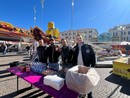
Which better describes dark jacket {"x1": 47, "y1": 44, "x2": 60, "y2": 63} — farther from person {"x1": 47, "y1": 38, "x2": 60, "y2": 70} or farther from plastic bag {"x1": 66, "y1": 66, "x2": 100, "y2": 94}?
plastic bag {"x1": 66, "y1": 66, "x2": 100, "y2": 94}

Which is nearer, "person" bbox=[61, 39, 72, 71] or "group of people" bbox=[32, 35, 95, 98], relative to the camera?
"group of people" bbox=[32, 35, 95, 98]

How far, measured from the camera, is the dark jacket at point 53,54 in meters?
4.70

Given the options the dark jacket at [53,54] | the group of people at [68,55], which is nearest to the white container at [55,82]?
the group of people at [68,55]

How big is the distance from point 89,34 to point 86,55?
7920 centimetres

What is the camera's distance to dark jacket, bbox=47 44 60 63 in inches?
185

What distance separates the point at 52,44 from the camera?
4.71 meters

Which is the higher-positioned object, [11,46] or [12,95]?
[11,46]

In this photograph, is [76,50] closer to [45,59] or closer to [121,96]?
[45,59]

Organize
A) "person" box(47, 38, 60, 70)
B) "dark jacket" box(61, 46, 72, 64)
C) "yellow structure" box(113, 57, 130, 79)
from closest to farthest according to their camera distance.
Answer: "dark jacket" box(61, 46, 72, 64), "person" box(47, 38, 60, 70), "yellow structure" box(113, 57, 130, 79)

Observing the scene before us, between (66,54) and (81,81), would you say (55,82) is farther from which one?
(66,54)

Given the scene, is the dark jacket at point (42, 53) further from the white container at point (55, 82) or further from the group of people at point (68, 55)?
the white container at point (55, 82)

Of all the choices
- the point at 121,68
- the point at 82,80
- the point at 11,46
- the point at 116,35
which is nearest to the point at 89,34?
the point at 116,35

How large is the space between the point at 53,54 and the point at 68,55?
57 cm

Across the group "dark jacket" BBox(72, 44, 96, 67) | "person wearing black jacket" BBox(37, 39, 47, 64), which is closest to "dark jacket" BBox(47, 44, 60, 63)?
"person wearing black jacket" BBox(37, 39, 47, 64)
